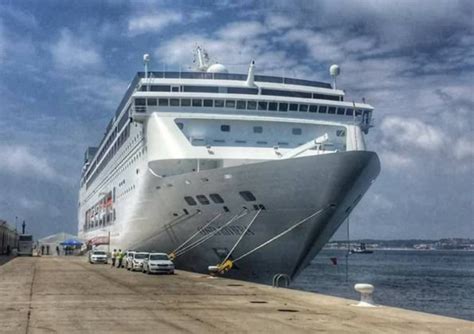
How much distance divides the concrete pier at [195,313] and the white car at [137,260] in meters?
10.0

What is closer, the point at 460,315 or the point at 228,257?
the point at 228,257

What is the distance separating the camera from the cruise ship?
23281 mm

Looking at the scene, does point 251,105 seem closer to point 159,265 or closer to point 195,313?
point 159,265

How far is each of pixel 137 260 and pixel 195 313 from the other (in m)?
18.3

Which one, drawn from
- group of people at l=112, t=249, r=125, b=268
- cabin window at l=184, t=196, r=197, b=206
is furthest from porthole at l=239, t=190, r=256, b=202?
group of people at l=112, t=249, r=125, b=268

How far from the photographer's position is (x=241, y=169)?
2403cm

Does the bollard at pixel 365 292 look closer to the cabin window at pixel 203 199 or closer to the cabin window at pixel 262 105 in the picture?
the cabin window at pixel 203 199

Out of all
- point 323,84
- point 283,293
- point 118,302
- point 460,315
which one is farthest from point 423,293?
point 118,302

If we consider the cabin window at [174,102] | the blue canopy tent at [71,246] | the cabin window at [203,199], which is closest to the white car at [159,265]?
the cabin window at [203,199]

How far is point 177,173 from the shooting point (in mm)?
29359

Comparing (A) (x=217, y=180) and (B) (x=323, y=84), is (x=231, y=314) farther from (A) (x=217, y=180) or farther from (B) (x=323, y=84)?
(B) (x=323, y=84)

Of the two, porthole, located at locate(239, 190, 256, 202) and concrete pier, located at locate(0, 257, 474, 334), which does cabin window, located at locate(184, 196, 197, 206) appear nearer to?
porthole, located at locate(239, 190, 256, 202)

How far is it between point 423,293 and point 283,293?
2672cm

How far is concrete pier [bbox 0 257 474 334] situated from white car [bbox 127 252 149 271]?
1000 centimetres
